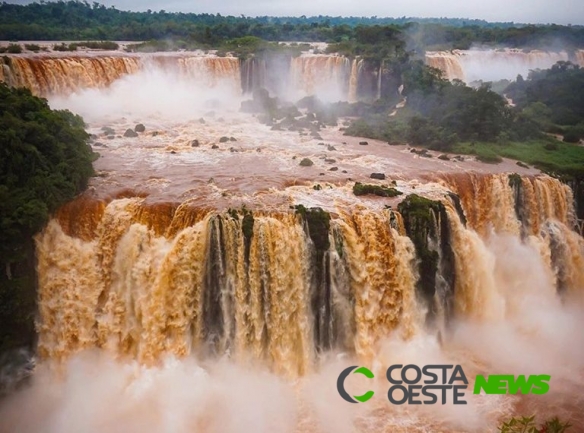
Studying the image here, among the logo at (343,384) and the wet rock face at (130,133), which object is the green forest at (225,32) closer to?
the wet rock face at (130,133)

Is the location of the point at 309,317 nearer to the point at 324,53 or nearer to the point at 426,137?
the point at 426,137

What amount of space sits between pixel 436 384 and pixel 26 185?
37.4 feet

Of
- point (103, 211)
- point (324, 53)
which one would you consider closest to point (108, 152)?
point (103, 211)

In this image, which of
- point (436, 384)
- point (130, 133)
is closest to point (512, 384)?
point (436, 384)

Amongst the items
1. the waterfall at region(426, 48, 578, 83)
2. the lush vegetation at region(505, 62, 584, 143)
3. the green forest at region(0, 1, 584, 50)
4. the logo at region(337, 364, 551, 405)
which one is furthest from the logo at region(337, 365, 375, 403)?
the green forest at region(0, 1, 584, 50)

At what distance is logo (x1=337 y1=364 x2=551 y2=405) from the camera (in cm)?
1241

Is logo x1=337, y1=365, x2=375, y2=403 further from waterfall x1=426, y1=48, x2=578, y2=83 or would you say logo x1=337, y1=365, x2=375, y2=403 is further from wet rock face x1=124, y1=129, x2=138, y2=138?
waterfall x1=426, y1=48, x2=578, y2=83

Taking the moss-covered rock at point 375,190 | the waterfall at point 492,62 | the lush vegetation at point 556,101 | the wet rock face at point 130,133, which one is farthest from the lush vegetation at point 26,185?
the waterfall at point 492,62

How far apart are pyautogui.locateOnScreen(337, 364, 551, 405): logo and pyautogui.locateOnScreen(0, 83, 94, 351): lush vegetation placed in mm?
7845

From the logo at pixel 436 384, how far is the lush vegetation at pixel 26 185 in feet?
25.7

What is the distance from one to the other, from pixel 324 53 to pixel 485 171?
21872mm

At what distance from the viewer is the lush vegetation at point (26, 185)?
11969 mm

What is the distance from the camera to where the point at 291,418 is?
11656mm

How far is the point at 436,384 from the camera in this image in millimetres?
12961
